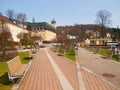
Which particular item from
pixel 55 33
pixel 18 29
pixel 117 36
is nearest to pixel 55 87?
pixel 18 29

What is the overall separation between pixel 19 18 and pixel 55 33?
68.6 metres

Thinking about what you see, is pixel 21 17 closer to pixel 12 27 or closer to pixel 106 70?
pixel 12 27

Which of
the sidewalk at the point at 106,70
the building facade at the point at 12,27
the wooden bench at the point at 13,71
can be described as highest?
the building facade at the point at 12,27

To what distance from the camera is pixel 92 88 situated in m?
8.58

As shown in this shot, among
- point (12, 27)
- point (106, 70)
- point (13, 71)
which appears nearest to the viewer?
point (13, 71)

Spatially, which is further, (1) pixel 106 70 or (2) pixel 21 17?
(2) pixel 21 17

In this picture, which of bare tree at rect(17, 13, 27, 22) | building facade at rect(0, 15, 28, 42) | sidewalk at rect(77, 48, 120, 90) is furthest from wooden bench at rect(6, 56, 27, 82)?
bare tree at rect(17, 13, 27, 22)

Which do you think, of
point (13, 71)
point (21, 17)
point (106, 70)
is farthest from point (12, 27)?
point (13, 71)

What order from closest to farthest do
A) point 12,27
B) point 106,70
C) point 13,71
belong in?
point 13,71
point 106,70
point 12,27

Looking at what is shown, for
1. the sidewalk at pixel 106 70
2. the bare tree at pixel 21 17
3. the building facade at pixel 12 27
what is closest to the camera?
the sidewalk at pixel 106 70

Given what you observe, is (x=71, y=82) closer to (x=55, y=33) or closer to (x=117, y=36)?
(x=117, y=36)

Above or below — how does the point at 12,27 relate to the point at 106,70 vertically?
above

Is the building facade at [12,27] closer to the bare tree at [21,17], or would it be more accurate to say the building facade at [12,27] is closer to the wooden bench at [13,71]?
the bare tree at [21,17]

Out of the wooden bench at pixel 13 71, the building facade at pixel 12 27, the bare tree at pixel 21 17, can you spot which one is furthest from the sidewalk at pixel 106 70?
the bare tree at pixel 21 17
